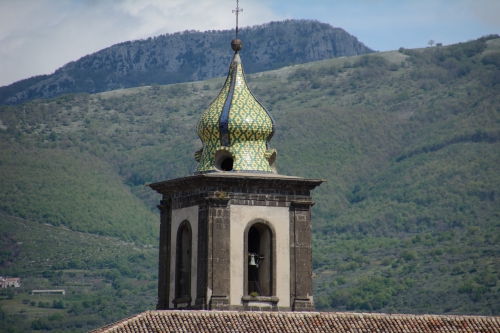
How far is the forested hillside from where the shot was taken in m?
111

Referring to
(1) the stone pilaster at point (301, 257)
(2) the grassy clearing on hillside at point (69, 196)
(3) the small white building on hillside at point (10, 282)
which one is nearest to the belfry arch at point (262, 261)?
(1) the stone pilaster at point (301, 257)

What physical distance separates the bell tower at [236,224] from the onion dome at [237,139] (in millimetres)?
26

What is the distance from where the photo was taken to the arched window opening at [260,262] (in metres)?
38.4

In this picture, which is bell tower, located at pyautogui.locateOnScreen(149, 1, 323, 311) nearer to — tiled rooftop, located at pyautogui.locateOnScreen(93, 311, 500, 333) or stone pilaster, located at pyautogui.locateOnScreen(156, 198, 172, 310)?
stone pilaster, located at pyautogui.locateOnScreen(156, 198, 172, 310)

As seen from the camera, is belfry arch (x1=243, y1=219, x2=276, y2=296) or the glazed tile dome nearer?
belfry arch (x1=243, y1=219, x2=276, y2=296)

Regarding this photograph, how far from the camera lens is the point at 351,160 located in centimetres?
15125

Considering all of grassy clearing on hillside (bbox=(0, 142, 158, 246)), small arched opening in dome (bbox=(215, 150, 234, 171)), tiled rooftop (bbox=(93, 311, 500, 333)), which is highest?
grassy clearing on hillside (bbox=(0, 142, 158, 246))

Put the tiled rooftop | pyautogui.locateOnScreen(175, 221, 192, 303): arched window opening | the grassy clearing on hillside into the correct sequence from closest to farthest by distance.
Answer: the tiled rooftop → pyautogui.locateOnScreen(175, 221, 192, 303): arched window opening → the grassy clearing on hillside

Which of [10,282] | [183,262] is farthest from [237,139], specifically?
[10,282]

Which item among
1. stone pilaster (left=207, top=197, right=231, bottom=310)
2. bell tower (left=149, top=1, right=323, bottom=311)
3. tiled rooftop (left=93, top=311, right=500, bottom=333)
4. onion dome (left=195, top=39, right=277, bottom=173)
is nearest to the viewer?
tiled rooftop (left=93, top=311, right=500, bottom=333)

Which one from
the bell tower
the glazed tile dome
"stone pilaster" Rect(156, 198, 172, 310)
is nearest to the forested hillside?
"stone pilaster" Rect(156, 198, 172, 310)

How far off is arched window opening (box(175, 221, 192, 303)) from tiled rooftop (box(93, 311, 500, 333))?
350cm

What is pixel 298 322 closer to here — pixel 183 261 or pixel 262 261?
pixel 262 261

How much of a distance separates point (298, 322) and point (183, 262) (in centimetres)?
503
